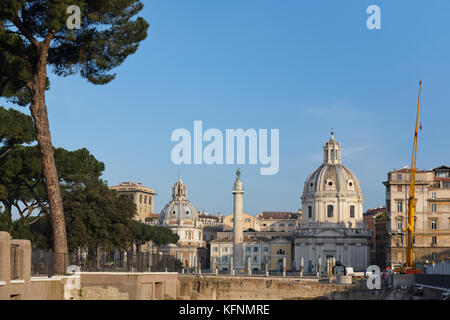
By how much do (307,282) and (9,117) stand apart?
38.2 metres

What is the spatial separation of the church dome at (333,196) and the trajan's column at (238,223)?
10026mm

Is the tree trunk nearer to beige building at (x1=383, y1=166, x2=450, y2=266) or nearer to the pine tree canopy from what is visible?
the pine tree canopy

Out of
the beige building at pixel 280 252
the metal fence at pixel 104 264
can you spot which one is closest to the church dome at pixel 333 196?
the beige building at pixel 280 252

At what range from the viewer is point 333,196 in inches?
4176

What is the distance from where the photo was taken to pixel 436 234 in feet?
273

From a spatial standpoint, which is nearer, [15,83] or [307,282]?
[15,83]

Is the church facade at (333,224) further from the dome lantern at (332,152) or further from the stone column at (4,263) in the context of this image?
the stone column at (4,263)

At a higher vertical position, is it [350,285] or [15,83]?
[15,83]

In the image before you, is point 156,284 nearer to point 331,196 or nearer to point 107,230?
point 107,230

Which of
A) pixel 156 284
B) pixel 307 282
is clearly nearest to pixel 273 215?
pixel 307 282

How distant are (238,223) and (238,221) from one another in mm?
360

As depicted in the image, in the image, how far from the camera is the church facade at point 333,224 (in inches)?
4139

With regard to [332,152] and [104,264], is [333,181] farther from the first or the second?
[104,264]

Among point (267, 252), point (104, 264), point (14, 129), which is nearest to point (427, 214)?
point (267, 252)
